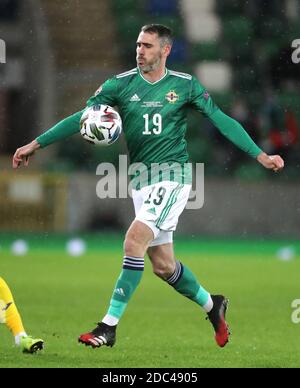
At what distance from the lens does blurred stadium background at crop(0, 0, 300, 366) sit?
18453mm

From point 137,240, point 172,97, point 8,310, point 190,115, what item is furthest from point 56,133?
point 190,115

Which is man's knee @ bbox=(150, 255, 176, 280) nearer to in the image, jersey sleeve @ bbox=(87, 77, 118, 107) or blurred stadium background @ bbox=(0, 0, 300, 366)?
jersey sleeve @ bbox=(87, 77, 118, 107)

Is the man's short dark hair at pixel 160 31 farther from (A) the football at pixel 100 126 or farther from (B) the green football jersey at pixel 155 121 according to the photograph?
(A) the football at pixel 100 126

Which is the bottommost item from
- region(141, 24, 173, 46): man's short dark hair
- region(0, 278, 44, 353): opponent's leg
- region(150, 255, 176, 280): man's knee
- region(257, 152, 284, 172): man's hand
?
region(0, 278, 44, 353): opponent's leg

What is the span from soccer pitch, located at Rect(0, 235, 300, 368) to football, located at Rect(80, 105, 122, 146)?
1.30 meters

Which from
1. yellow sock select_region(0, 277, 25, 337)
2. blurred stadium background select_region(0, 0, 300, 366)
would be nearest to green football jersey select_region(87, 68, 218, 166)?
yellow sock select_region(0, 277, 25, 337)

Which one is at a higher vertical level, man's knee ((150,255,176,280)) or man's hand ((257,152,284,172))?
man's hand ((257,152,284,172))

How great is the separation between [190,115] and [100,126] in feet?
43.8

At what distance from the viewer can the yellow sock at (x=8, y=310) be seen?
7.24 m

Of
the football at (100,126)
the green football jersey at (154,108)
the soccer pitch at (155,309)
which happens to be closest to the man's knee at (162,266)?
the soccer pitch at (155,309)

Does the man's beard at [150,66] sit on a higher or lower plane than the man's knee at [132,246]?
higher

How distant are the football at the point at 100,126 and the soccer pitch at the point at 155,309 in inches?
51.3

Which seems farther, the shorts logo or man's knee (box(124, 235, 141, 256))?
the shorts logo
